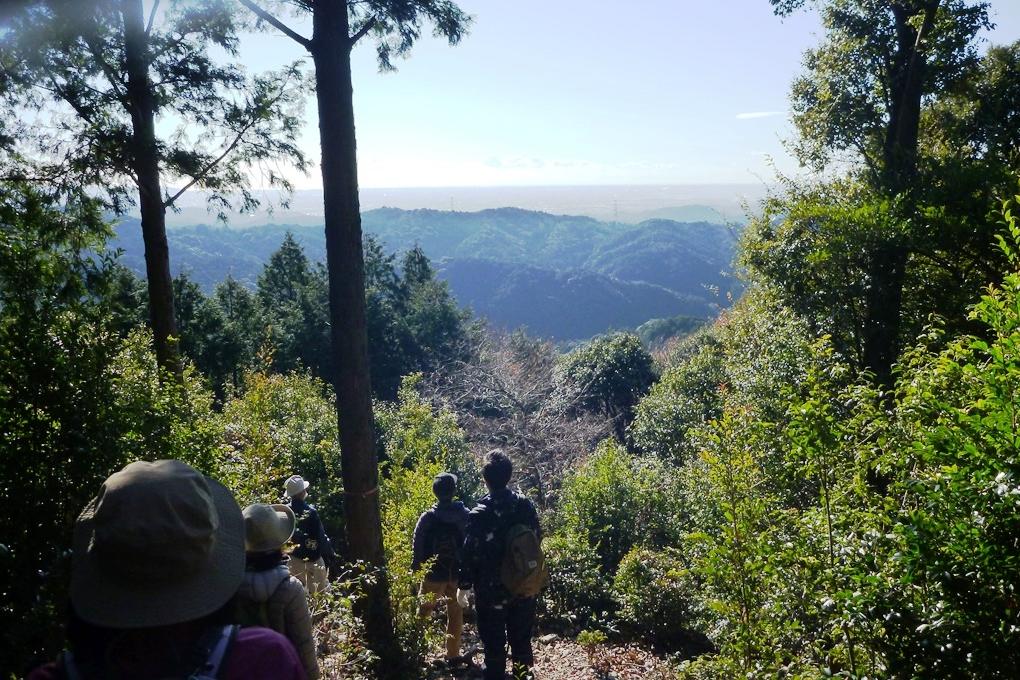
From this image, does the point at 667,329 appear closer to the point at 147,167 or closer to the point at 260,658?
the point at 147,167

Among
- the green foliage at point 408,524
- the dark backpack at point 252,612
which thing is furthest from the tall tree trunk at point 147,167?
the dark backpack at point 252,612

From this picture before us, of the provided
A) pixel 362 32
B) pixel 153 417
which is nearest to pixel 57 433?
pixel 153 417

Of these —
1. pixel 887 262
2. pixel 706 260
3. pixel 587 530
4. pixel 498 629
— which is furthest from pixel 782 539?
pixel 706 260

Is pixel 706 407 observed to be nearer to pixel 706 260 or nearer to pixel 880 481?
pixel 880 481

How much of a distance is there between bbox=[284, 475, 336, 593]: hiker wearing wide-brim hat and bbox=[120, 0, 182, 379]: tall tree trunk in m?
2.91

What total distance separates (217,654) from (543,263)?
595 feet

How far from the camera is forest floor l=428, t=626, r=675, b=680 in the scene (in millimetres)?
5695

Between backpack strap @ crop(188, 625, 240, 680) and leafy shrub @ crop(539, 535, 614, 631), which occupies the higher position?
backpack strap @ crop(188, 625, 240, 680)

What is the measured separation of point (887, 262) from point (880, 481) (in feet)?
15.4

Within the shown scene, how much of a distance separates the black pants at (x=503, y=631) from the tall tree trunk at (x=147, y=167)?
4.86m

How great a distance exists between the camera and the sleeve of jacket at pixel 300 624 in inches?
110

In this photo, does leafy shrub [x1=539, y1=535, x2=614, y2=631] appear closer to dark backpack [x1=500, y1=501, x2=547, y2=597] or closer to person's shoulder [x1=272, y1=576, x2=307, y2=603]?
dark backpack [x1=500, y1=501, x2=547, y2=597]

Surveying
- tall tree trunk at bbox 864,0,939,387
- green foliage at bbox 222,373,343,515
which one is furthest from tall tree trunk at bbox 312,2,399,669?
tall tree trunk at bbox 864,0,939,387

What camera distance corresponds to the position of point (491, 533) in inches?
180
